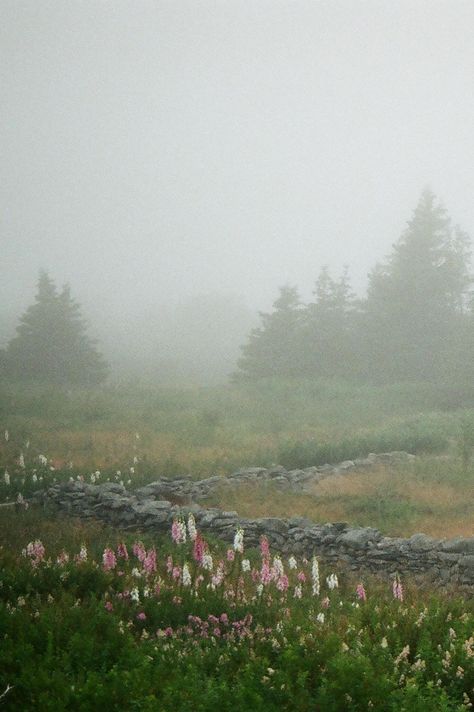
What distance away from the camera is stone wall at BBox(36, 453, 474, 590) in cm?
1061

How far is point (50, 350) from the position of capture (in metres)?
36.9

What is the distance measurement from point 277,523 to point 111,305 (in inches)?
3327

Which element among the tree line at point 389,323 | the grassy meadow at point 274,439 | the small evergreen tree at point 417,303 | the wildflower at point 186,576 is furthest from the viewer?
the tree line at point 389,323

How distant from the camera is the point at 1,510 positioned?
12.6 m

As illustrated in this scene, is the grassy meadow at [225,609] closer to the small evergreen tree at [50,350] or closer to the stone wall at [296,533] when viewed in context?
the stone wall at [296,533]

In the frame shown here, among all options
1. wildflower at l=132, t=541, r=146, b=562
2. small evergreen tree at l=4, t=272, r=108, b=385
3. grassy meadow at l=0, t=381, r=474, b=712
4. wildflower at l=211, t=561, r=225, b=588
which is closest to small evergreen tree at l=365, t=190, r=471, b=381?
grassy meadow at l=0, t=381, r=474, b=712

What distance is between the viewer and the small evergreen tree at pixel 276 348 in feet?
128

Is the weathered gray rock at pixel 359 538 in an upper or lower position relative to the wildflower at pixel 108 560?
lower

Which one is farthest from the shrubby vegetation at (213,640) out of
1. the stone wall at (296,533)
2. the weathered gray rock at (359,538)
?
the weathered gray rock at (359,538)

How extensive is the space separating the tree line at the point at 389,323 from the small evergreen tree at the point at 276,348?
69mm

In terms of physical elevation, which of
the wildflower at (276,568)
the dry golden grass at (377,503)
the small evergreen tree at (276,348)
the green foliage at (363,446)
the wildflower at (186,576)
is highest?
the small evergreen tree at (276,348)

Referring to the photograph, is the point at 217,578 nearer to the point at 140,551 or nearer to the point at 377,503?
the point at 140,551

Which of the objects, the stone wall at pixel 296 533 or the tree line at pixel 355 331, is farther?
the tree line at pixel 355 331

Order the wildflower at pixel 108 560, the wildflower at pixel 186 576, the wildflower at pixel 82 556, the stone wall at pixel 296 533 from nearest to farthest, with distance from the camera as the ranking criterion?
the wildflower at pixel 186 576 → the wildflower at pixel 108 560 → the wildflower at pixel 82 556 → the stone wall at pixel 296 533
